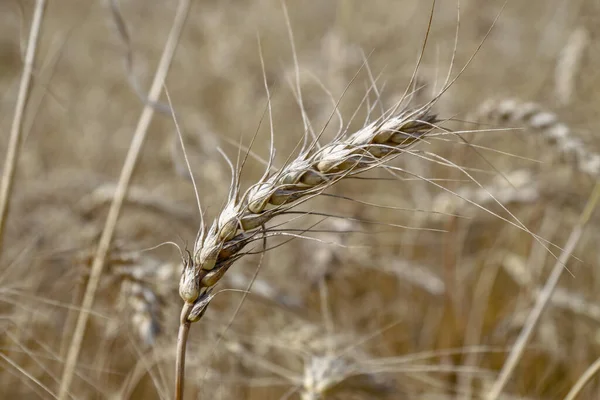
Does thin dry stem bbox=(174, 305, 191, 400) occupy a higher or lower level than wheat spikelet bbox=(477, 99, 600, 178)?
lower

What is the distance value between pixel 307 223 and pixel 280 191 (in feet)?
4.03

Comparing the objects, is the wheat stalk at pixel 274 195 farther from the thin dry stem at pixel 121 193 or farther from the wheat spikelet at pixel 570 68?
the wheat spikelet at pixel 570 68

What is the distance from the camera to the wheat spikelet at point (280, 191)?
1.45 feet

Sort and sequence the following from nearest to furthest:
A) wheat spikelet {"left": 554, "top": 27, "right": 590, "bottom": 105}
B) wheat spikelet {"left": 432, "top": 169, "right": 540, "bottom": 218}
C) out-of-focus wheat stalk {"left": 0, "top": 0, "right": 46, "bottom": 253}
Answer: out-of-focus wheat stalk {"left": 0, "top": 0, "right": 46, "bottom": 253}, wheat spikelet {"left": 432, "top": 169, "right": 540, "bottom": 218}, wheat spikelet {"left": 554, "top": 27, "right": 590, "bottom": 105}

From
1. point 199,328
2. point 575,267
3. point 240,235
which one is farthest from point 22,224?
point 575,267

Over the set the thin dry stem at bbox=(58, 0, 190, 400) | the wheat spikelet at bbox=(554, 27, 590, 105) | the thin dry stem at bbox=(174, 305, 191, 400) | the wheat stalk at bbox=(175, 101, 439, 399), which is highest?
the wheat spikelet at bbox=(554, 27, 590, 105)

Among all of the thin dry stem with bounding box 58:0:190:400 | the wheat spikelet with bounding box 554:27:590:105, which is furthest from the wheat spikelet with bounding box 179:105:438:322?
the wheat spikelet with bounding box 554:27:590:105

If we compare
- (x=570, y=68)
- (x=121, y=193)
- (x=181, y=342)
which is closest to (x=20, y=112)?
(x=121, y=193)

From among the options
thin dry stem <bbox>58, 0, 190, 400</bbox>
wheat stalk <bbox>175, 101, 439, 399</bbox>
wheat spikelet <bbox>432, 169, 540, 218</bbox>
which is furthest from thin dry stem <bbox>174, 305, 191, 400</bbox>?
wheat spikelet <bbox>432, 169, 540, 218</bbox>

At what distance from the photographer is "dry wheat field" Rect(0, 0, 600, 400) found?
1.78 feet

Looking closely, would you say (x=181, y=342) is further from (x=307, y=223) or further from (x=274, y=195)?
(x=307, y=223)

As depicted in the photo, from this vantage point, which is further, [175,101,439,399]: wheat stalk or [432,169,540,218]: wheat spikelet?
[432,169,540,218]: wheat spikelet

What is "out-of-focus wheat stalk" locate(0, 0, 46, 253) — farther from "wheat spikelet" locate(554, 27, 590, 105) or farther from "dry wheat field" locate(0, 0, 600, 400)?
"wheat spikelet" locate(554, 27, 590, 105)

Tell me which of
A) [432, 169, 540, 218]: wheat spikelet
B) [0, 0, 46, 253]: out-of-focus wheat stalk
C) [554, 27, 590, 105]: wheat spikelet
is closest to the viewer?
[0, 0, 46, 253]: out-of-focus wheat stalk
